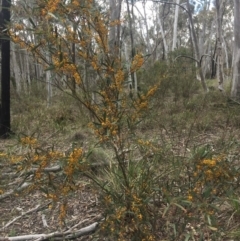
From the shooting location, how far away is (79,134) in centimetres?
578

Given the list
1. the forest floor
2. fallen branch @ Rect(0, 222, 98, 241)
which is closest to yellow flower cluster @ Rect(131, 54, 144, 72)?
the forest floor

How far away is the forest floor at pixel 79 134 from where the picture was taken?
3.04 m

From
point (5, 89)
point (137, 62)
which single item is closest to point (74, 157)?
point (137, 62)

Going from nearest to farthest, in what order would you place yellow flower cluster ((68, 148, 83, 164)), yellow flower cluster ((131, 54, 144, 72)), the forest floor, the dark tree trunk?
yellow flower cluster ((68, 148, 83, 164)) → yellow flower cluster ((131, 54, 144, 72)) → the forest floor → the dark tree trunk

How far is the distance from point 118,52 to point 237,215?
1451mm

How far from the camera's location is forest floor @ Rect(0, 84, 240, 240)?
9.98 feet

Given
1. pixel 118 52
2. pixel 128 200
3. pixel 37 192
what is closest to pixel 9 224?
pixel 37 192

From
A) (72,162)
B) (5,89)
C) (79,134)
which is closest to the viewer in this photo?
(72,162)

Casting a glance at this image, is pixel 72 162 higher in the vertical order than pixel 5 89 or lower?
lower

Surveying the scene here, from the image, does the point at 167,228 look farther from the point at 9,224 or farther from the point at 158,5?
the point at 158,5

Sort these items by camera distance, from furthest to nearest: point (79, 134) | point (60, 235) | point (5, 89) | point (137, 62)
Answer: point (5, 89)
point (79, 134)
point (60, 235)
point (137, 62)

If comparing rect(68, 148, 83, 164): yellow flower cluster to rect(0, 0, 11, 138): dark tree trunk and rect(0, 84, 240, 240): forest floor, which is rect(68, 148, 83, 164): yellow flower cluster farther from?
rect(0, 0, 11, 138): dark tree trunk

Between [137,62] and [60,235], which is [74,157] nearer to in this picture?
[137,62]

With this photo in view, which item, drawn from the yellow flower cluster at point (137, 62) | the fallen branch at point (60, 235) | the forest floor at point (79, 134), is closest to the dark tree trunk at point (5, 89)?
the forest floor at point (79, 134)
